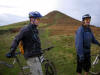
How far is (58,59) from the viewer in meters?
11.2

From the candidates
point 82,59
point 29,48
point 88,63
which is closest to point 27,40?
point 29,48

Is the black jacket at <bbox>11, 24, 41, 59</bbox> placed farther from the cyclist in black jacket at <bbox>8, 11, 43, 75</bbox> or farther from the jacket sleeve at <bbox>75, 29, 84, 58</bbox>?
the jacket sleeve at <bbox>75, 29, 84, 58</bbox>

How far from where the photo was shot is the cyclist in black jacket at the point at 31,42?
470 centimetres

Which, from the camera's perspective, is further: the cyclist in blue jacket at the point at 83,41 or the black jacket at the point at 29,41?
the cyclist in blue jacket at the point at 83,41

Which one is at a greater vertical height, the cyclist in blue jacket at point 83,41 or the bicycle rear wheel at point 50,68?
the cyclist in blue jacket at point 83,41

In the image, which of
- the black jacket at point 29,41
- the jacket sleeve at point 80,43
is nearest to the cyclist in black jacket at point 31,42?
the black jacket at point 29,41

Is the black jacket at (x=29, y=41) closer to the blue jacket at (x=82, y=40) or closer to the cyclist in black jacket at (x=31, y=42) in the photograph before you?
the cyclist in black jacket at (x=31, y=42)

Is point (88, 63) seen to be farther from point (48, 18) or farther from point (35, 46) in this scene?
point (48, 18)

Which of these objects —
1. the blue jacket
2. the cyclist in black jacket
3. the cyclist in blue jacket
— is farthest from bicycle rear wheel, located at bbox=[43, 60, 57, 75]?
the cyclist in black jacket

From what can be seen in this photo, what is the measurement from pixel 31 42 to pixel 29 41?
0.22ft

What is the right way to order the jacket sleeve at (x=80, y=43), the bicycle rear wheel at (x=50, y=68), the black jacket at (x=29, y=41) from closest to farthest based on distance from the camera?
the black jacket at (x=29, y=41) → the jacket sleeve at (x=80, y=43) → the bicycle rear wheel at (x=50, y=68)

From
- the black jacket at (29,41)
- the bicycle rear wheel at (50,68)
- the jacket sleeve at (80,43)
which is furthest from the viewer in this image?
the bicycle rear wheel at (50,68)

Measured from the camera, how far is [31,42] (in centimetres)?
485

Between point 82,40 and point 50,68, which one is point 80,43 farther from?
point 50,68
